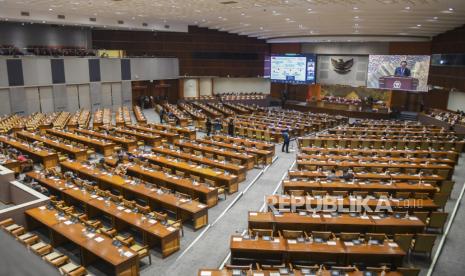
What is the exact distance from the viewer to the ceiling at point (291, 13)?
17.7 metres

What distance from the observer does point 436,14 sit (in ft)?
62.8

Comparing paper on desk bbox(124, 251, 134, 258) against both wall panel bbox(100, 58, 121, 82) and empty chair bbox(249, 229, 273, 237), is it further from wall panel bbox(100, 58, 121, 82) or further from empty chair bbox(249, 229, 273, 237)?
wall panel bbox(100, 58, 121, 82)

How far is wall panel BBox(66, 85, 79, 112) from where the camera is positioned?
93.2ft

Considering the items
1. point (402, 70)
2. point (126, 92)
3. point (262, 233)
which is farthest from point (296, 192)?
point (126, 92)

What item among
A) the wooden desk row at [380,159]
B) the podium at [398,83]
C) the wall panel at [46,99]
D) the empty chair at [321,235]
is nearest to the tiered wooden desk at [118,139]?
the wooden desk row at [380,159]

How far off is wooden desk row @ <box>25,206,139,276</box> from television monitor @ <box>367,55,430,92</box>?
1121 inches

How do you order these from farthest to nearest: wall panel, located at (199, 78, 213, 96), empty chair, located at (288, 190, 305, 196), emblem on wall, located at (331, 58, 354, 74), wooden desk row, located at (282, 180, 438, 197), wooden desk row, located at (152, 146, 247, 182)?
wall panel, located at (199, 78, 213, 96)
emblem on wall, located at (331, 58, 354, 74)
wooden desk row, located at (152, 146, 247, 182)
wooden desk row, located at (282, 180, 438, 197)
empty chair, located at (288, 190, 305, 196)

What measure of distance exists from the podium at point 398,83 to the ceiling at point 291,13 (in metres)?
3.55

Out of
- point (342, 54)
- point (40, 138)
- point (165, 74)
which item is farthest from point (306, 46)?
point (40, 138)

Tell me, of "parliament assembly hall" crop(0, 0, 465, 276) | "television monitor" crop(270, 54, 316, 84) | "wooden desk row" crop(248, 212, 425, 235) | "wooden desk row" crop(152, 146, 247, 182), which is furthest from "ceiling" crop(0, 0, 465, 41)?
"wooden desk row" crop(248, 212, 425, 235)

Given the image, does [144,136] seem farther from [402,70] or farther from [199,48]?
[402,70]

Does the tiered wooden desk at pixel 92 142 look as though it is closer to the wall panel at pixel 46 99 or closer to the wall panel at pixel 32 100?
the wall panel at pixel 32 100

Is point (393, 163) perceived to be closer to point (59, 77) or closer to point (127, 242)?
point (127, 242)

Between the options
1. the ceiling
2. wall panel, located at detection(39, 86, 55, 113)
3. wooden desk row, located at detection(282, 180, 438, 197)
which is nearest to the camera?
wooden desk row, located at detection(282, 180, 438, 197)
